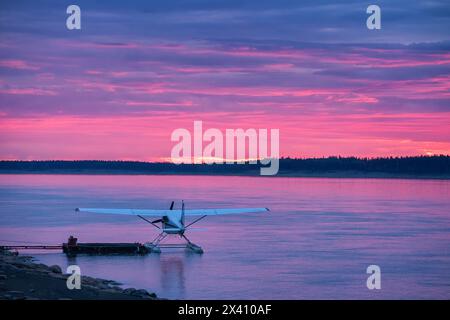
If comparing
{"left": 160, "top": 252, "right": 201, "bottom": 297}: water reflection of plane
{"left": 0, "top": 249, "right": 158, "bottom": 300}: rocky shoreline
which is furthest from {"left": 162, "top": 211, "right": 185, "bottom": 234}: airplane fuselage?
{"left": 0, "top": 249, "right": 158, "bottom": 300}: rocky shoreline

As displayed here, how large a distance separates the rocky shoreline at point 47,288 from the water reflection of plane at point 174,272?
6.48 ft

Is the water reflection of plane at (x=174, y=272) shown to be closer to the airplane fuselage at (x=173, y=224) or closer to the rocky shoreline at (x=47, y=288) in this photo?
the airplane fuselage at (x=173, y=224)

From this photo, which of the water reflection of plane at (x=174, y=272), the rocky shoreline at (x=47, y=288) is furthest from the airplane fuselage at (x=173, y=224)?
the rocky shoreline at (x=47, y=288)

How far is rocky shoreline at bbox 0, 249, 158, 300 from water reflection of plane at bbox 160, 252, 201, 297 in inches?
77.7

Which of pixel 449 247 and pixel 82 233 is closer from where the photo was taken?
pixel 449 247

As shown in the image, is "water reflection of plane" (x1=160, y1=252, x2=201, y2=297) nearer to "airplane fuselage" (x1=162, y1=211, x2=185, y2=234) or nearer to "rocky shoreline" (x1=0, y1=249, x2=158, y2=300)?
"airplane fuselage" (x1=162, y1=211, x2=185, y2=234)

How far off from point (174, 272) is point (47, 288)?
33.1 feet

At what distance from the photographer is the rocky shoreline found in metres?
19.9

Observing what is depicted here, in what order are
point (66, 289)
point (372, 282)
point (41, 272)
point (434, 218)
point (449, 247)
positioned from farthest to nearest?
point (434, 218) < point (449, 247) < point (372, 282) < point (41, 272) < point (66, 289)

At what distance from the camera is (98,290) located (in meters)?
22.9
